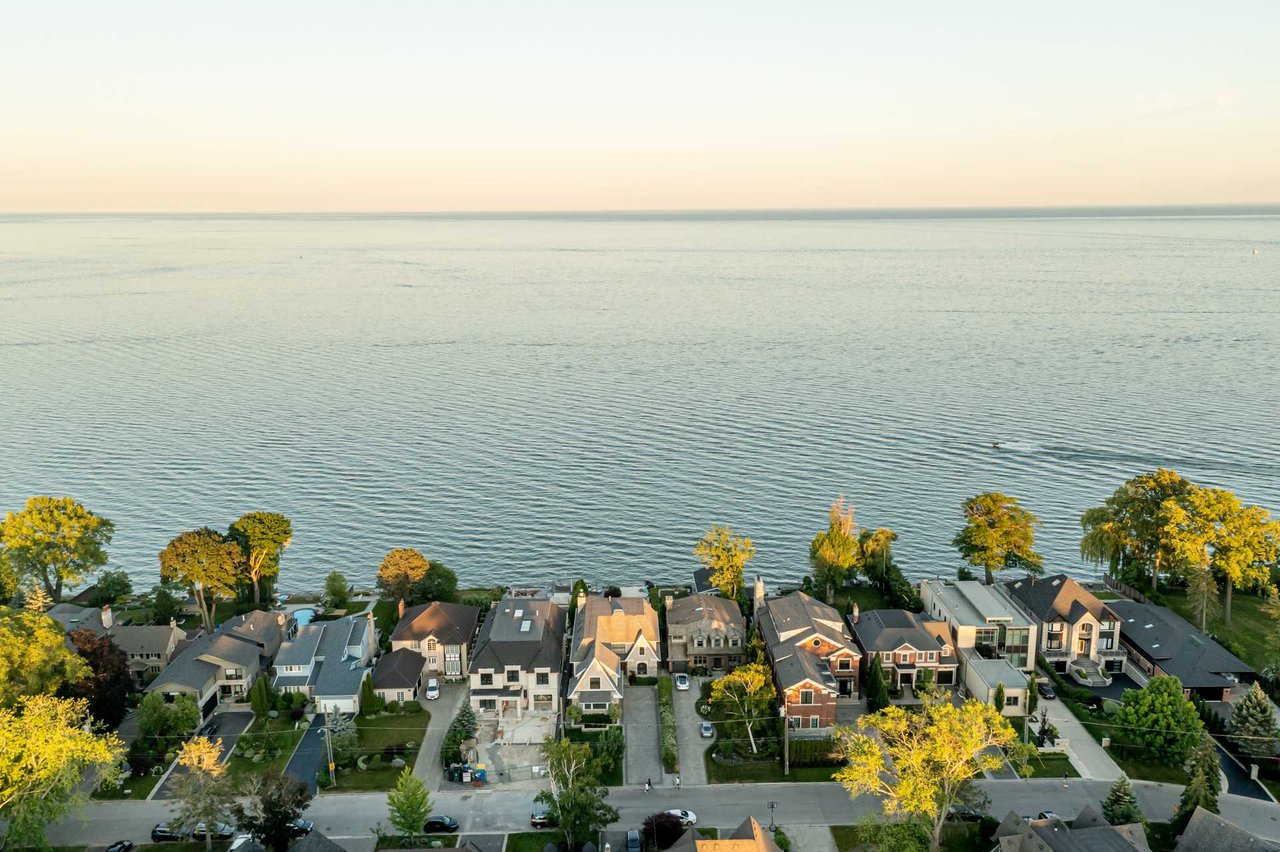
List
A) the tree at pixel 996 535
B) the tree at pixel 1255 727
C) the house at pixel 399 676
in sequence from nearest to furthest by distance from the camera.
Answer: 1. the tree at pixel 1255 727
2. the house at pixel 399 676
3. the tree at pixel 996 535

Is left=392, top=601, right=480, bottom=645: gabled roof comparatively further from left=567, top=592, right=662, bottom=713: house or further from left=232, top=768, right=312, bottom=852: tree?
left=232, top=768, right=312, bottom=852: tree

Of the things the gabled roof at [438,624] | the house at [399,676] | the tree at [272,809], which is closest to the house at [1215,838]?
the tree at [272,809]

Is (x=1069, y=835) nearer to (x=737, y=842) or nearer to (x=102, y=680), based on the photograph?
(x=737, y=842)

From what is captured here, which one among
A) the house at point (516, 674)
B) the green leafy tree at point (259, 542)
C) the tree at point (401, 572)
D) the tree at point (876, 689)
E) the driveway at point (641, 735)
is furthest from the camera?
the green leafy tree at point (259, 542)

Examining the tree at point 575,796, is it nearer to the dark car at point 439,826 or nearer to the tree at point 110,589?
the dark car at point 439,826

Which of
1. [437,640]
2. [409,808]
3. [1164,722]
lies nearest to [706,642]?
[437,640]

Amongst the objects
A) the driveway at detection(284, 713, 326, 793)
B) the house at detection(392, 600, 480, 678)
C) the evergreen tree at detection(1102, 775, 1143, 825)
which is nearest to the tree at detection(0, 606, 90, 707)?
the driveway at detection(284, 713, 326, 793)

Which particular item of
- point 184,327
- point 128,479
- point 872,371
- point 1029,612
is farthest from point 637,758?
point 184,327
